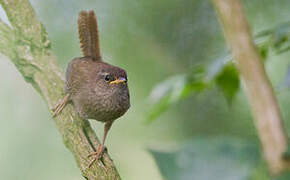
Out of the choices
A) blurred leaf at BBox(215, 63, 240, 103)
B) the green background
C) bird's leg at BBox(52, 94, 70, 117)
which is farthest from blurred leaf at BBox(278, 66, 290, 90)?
the green background

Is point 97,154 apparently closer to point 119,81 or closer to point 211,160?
point 119,81

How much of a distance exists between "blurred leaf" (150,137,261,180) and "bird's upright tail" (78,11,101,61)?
2.70 metres

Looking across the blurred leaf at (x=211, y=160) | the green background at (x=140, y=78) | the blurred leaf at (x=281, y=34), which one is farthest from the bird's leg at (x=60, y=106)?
the green background at (x=140, y=78)

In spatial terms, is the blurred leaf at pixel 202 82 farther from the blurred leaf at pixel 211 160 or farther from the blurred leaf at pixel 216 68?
the blurred leaf at pixel 211 160

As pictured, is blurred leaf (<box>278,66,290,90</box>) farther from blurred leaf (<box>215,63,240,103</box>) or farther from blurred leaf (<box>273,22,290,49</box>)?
blurred leaf (<box>215,63,240,103</box>)

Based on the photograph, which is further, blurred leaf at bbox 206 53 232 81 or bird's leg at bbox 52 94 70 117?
bird's leg at bbox 52 94 70 117

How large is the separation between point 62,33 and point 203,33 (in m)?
2.13

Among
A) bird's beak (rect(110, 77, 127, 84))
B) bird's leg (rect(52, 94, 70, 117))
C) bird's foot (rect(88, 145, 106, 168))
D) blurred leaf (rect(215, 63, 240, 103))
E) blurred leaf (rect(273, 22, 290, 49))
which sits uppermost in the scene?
blurred leaf (rect(273, 22, 290, 49))

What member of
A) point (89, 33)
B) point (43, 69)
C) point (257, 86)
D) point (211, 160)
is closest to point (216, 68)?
point (257, 86)

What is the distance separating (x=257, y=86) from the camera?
0.83 m

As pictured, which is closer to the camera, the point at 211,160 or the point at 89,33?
the point at 211,160

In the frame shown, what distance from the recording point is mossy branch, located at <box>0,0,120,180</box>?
1993mm

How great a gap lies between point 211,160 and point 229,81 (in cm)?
103

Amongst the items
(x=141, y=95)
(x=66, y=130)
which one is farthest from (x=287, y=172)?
(x=141, y=95)
